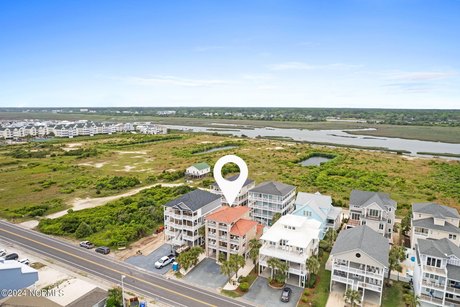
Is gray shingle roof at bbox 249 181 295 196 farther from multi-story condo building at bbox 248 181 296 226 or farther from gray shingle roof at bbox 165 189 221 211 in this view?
gray shingle roof at bbox 165 189 221 211

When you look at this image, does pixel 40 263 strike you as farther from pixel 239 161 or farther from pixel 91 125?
pixel 91 125

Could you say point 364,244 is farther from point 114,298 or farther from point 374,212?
point 114,298

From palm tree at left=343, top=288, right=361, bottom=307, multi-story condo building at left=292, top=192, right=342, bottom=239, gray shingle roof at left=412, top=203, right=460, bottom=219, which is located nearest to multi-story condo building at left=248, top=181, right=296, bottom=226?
multi-story condo building at left=292, top=192, right=342, bottom=239

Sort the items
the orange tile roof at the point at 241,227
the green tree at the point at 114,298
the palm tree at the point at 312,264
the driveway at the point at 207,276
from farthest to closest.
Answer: the orange tile roof at the point at 241,227 < the driveway at the point at 207,276 < the palm tree at the point at 312,264 < the green tree at the point at 114,298

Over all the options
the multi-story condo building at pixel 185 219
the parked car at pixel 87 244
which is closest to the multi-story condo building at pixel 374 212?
the multi-story condo building at pixel 185 219

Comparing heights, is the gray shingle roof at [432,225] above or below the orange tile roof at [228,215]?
below

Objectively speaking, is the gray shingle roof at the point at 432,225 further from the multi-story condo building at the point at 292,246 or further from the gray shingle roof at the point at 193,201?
the gray shingle roof at the point at 193,201

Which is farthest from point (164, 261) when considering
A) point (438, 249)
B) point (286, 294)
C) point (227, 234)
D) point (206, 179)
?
point (206, 179)
